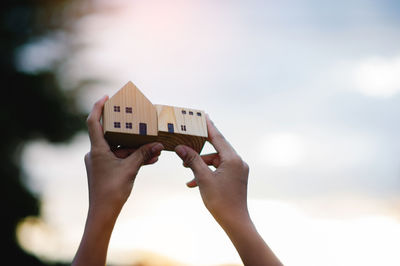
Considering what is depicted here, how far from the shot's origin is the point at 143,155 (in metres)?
3.58

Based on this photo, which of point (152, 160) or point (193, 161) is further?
point (152, 160)

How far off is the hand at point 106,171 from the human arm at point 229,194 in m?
0.61

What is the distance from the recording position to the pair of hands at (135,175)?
3.10m

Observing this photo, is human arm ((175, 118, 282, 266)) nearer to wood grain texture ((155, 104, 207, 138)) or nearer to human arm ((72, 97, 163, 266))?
wood grain texture ((155, 104, 207, 138))

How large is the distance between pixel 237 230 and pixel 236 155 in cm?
90

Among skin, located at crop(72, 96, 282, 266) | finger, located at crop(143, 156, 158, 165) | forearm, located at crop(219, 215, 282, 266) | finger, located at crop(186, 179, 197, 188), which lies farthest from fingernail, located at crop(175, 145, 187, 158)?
forearm, located at crop(219, 215, 282, 266)

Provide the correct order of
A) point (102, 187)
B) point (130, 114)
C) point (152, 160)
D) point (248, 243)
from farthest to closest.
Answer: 1. point (152, 160)
2. point (130, 114)
3. point (102, 187)
4. point (248, 243)

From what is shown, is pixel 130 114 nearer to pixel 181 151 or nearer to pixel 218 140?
pixel 181 151

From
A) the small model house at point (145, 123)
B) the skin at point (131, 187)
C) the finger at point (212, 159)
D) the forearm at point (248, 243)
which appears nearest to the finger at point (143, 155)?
the skin at point (131, 187)

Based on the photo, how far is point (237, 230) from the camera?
117 inches

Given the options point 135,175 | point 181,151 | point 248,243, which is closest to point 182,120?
point 181,151

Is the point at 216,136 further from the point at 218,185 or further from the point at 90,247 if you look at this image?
the point at 90,247

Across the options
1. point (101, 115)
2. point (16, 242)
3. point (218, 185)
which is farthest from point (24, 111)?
point (218, 185)

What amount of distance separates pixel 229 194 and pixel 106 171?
1.16 metres
